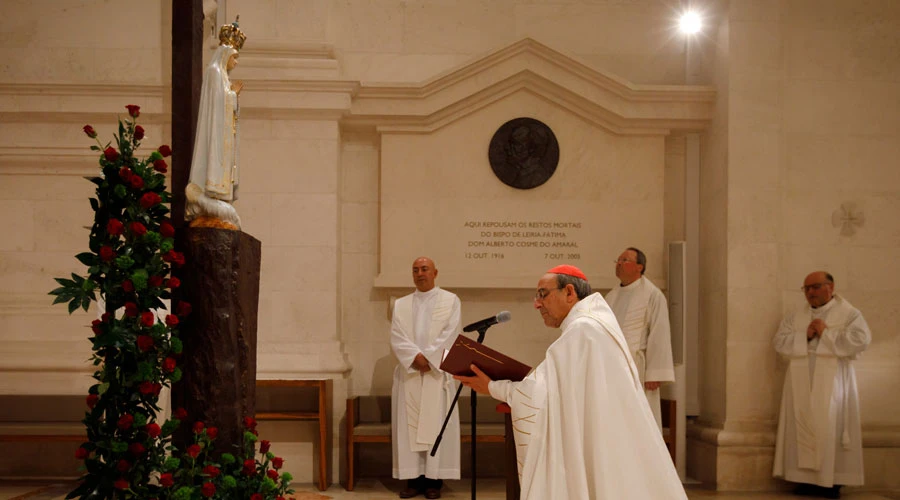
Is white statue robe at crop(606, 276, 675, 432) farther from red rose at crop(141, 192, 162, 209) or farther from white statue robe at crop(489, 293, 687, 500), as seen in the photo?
red rose at crop(141, 192, 162, 209)

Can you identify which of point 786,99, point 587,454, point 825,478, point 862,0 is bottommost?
point 825,478

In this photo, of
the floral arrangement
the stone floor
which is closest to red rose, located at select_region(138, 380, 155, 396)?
the floral arrangement

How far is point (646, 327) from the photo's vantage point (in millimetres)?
7965

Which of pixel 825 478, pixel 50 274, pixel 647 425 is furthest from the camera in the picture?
pixel 50 274

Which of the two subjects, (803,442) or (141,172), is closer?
(141,172)

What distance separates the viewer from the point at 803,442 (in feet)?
25.9

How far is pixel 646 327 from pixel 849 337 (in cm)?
179

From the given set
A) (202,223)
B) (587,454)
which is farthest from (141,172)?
(587,454)

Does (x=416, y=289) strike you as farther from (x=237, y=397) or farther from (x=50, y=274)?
(x=237, y=397)

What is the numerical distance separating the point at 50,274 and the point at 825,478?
750 centimetres

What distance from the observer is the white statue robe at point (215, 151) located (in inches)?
185

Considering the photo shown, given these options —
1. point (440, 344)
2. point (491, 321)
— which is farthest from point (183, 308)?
point (440, 344)

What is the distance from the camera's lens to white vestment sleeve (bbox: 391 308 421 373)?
788cm

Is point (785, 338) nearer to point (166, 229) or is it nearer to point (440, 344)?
point (440, 344)
